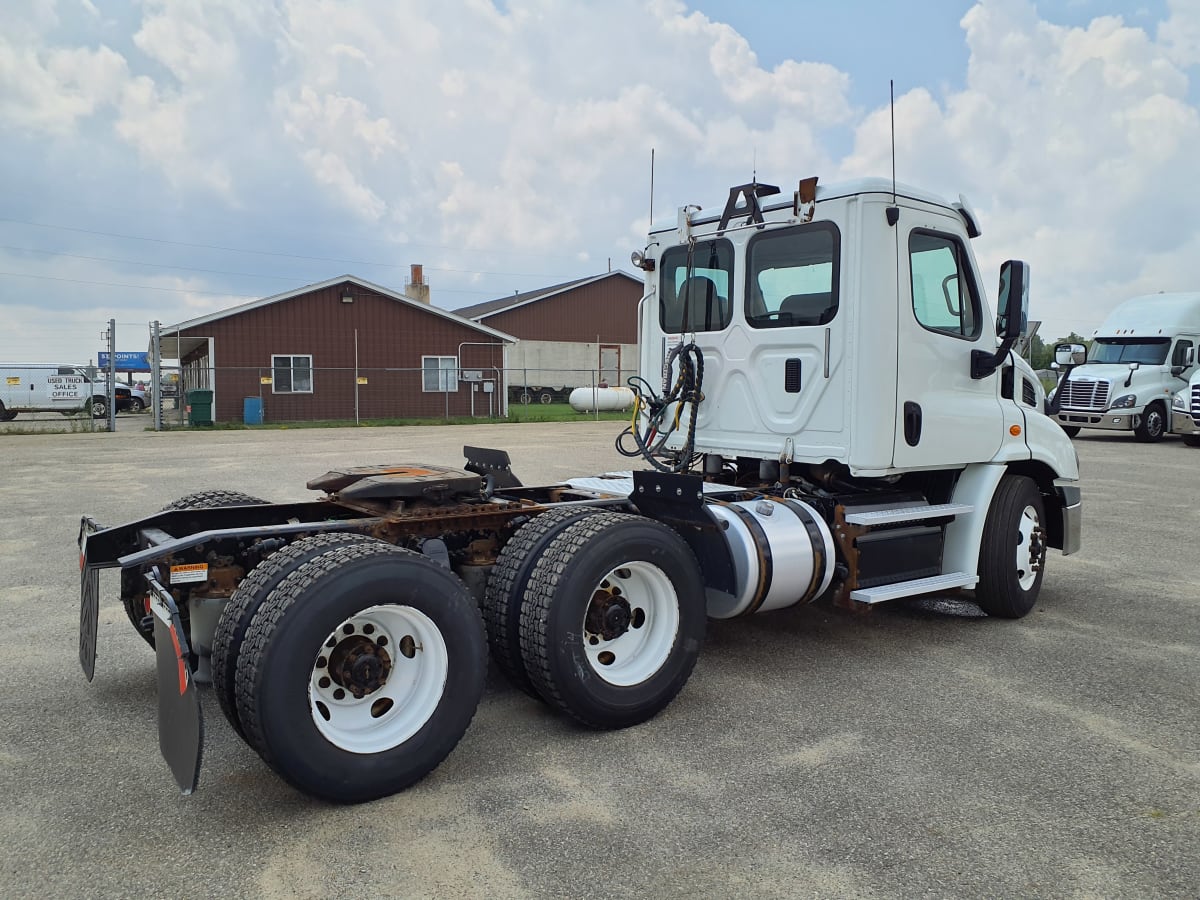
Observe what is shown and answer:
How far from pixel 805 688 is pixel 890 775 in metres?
1.07

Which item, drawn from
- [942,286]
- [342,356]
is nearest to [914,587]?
[942,286]

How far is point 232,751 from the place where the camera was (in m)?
3.96

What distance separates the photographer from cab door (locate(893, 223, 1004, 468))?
5441mm

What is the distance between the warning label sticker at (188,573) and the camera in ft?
12.5

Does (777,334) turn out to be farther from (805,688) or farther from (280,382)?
(280,382)

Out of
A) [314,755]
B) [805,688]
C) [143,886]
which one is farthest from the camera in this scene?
[805,688]

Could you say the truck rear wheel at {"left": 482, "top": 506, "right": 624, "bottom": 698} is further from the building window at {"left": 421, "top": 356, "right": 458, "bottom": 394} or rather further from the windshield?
the building window at {"left": 421, "top": 356, "right": 458, "bottom": 394}

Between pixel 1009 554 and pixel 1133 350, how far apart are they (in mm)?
20163

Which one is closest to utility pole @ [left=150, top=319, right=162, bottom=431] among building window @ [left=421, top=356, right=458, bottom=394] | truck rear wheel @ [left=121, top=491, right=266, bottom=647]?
building window @ [left=421, top=356, right=458, bottom=394]

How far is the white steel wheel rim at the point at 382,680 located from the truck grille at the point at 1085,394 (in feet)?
70.8

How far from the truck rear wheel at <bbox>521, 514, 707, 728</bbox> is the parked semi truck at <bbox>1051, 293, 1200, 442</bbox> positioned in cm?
2050

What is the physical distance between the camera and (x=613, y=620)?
428 cm

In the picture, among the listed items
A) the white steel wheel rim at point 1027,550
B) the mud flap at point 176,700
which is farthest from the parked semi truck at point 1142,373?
the mud flap at point 176,700

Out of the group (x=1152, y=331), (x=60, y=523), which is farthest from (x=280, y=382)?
(x=1152, y=331)
